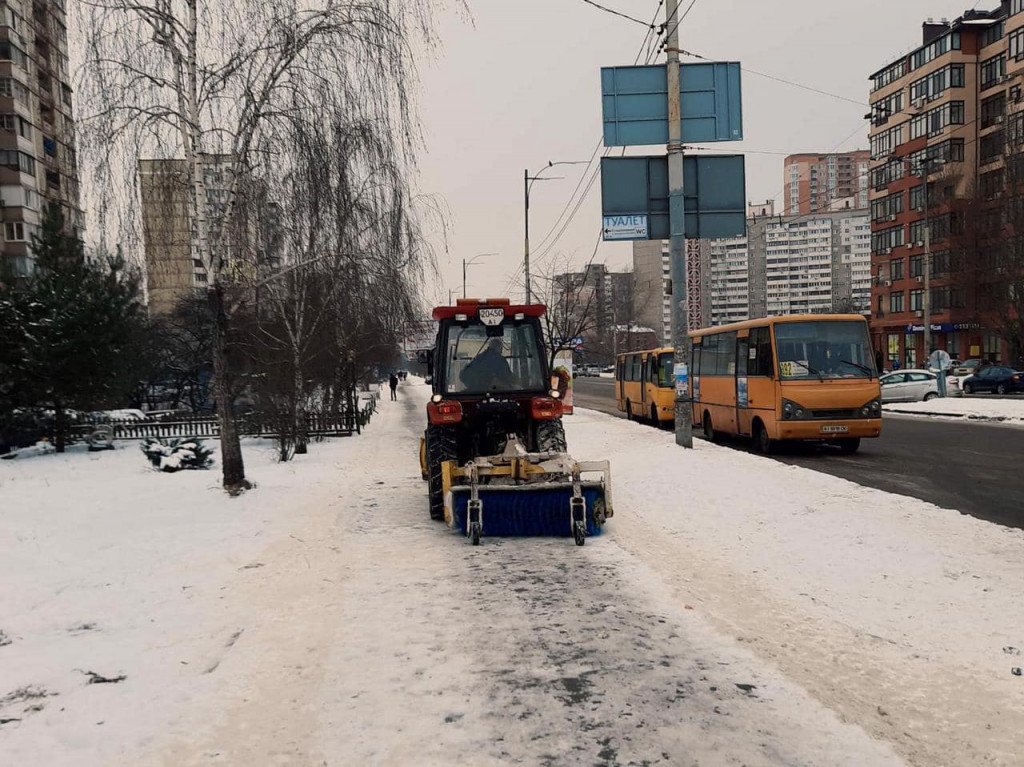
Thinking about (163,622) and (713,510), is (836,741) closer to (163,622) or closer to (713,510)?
(163,622)

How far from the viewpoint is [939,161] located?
59750mm

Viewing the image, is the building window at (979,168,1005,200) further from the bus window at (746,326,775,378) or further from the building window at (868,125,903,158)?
the bus window at (746,326,775,378)

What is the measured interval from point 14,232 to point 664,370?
142 feet

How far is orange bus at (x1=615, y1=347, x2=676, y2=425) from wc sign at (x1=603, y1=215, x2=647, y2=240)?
6.54 meters

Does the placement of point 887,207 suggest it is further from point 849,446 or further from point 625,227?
point 625,227

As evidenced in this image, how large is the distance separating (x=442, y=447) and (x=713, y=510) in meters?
3.58

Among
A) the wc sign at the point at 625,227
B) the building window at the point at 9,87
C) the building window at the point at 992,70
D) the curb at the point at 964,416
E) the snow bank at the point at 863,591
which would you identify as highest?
the building window at the point at 992,70

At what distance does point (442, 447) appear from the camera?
9219mm

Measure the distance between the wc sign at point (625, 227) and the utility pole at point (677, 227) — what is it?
2.02ft

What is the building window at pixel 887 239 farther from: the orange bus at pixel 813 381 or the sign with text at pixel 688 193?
the sign with text at pixel 688 193

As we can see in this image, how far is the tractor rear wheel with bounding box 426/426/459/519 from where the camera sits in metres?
9.22

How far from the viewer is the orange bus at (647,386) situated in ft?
79.9

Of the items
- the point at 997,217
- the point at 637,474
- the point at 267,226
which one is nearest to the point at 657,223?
the point at 637,474

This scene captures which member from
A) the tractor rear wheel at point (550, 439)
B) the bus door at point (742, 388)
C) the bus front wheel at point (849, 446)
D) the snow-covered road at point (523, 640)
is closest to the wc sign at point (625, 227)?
the bus door at point (742, 388)
